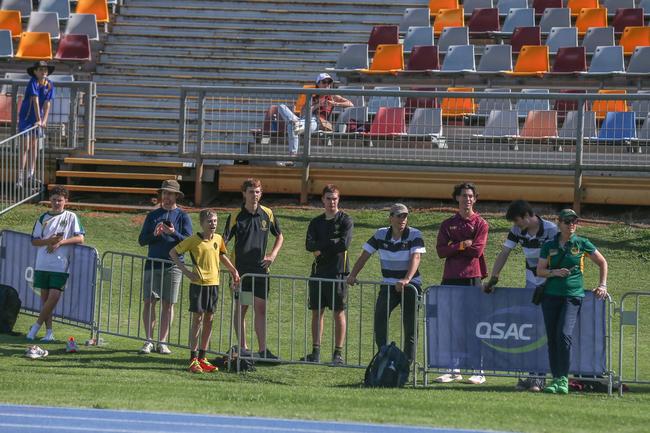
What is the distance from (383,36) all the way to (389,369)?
13989mm

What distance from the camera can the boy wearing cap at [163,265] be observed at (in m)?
12.9

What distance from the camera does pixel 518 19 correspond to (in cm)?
2497

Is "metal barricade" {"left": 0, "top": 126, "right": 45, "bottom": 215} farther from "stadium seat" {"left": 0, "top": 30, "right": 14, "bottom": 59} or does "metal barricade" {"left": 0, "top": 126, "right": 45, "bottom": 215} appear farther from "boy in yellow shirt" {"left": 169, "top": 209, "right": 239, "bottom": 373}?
"boy in yellow shirt" {"left": 169, "top": 209, "right": 239, "bottom": 373}

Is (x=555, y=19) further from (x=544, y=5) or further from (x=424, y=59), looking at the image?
(x=424, y=59)

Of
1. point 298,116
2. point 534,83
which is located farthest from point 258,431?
point 534,83

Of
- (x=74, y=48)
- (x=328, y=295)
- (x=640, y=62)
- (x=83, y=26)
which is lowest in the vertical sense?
(x=328, y=295)

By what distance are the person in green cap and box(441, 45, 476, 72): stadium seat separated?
11733 millimetres

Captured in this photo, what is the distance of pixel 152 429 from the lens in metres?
9.20

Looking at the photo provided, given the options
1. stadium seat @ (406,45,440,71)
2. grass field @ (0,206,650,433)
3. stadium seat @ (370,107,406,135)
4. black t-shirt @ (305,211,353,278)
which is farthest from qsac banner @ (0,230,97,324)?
stadium seat @ (406,45,440,71)

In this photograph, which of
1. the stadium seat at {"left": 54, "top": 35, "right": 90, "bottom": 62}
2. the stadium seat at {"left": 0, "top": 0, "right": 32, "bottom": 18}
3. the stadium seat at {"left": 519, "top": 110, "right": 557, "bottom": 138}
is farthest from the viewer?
the stadium seat at {"left": 0, "top": 0, "right": 32, "bottom": 18}

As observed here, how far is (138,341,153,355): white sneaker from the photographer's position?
12.9 metres

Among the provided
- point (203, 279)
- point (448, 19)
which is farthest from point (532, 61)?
point (203, 279)

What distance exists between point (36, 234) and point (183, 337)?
6.26 ft

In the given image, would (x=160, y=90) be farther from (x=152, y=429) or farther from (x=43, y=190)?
(x=152, y=429)
